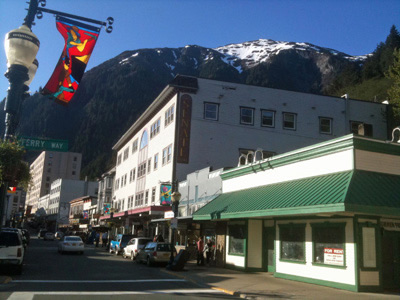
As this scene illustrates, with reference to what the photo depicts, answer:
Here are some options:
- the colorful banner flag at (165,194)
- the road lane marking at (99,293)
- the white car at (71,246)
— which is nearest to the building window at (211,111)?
the colorful banner flag at (165,194)

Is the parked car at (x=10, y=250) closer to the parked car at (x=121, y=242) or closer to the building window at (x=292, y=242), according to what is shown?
the building window at (x=292, y=242)

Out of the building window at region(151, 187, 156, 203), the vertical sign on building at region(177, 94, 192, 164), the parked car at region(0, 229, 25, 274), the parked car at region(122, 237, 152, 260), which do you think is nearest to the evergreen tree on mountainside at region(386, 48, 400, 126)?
the vertical sign on building at region(177, 94, 192, 164)

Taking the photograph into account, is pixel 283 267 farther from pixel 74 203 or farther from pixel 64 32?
pixel 74 203

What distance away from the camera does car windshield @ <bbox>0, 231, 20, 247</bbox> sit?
54.5 ft

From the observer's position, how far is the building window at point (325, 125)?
124 ft

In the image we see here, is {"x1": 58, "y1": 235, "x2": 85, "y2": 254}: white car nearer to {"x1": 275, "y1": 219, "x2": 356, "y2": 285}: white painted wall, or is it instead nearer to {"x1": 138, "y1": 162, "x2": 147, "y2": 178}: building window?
{"x1": 138, "y1": 162, "x2": 147, "y2": 178}: building window

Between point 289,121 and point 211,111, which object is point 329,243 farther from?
point 289,121

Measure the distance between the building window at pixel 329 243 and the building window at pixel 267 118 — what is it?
70.7 ft

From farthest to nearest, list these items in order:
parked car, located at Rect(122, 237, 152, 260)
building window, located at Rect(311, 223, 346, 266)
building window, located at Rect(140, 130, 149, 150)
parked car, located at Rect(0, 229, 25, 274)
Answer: building window, located at Rect(140, 130, 149, 150), parked car, located at Rect(122, 237, 152, 260), parked car, located at Rect(0, 229, 25, 274), building window, located at Rect(311, 223, 346, 266)

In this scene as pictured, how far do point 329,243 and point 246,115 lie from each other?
22403mm

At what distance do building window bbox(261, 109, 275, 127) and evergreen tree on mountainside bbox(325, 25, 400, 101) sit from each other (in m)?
48.1

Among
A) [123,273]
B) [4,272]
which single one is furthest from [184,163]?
[4,272]

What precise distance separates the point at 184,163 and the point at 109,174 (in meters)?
32.5

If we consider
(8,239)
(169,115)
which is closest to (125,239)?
(169,115)
